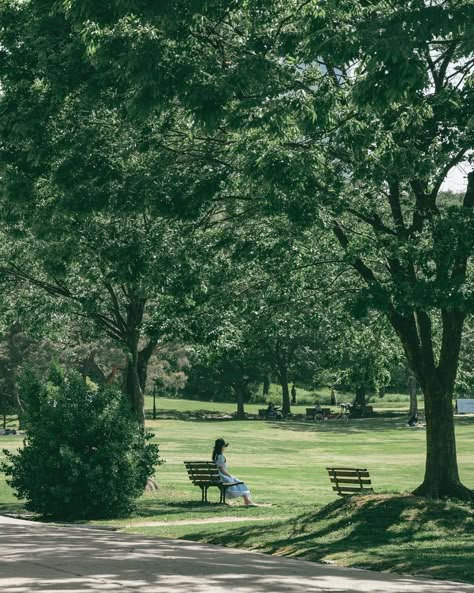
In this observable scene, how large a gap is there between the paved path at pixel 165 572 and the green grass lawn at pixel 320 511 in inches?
39.0

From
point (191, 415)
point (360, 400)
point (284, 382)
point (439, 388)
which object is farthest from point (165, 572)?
point (360, 400)

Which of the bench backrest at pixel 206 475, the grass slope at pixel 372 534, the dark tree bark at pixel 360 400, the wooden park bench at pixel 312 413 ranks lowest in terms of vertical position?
the grass slope at pixel 372 534

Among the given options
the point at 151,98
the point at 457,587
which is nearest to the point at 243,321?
the point at 151,98

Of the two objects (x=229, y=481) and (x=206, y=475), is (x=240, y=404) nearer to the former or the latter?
(x=206, y=475)

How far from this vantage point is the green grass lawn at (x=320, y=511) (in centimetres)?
1449

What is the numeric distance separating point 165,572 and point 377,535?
4849 millimetres

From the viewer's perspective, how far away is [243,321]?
21.5m

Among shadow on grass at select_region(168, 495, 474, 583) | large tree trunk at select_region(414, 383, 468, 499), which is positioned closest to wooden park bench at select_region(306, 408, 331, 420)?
large tree trunk at select_region(414, 383, 468, 499)

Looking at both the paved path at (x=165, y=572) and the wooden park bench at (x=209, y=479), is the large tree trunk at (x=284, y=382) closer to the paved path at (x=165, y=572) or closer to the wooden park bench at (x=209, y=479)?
the wooden park bench at (x=209, y=479)

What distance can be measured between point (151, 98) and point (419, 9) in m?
3.58

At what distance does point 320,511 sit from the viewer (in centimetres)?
1778

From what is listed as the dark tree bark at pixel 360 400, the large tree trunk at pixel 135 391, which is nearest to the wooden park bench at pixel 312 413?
the dark tree bark at pixel 360 400

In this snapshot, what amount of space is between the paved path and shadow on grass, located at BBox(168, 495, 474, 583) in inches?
29.2

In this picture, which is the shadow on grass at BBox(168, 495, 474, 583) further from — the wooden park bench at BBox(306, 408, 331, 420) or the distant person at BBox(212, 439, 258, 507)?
the wooden park bench at BBox(306, 408, 331, 420)
